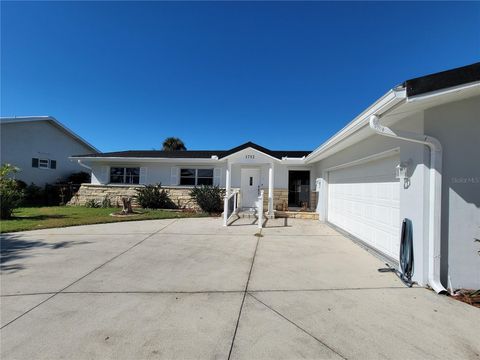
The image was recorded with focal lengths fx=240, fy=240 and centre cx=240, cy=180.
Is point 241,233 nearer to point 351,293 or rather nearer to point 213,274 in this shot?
point 213,274

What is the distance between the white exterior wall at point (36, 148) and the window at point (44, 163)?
220 mm

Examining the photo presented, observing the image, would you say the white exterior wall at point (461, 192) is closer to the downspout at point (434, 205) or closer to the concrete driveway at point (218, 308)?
the downspout at point (434, 205)

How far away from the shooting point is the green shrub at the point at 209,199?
489 inches

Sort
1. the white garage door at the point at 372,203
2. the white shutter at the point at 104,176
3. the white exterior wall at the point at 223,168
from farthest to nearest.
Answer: the white shutter at the point at 104,176, the white exterior wall at the point at 223,168, the white garage door at the point at 372,203

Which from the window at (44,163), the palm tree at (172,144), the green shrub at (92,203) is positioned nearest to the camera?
the green shrub at (92,203)

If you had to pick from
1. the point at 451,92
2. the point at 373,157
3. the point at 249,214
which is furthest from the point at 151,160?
the point at 451,92

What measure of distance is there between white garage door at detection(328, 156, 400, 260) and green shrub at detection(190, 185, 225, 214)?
5.95 metres

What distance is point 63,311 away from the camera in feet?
9.98

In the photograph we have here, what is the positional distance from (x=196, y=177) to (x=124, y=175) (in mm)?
4712

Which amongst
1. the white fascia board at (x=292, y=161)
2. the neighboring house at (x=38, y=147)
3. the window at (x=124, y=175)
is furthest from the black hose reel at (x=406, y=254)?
the neighboring house at (x=38, y=147)

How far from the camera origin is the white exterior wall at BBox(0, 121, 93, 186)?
15.4m

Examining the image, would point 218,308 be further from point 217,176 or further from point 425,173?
point 217,176

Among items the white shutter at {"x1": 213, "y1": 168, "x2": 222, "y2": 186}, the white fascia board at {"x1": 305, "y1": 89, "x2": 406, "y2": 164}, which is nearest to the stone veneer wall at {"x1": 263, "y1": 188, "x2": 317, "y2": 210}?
the white shutter at {"x1": 213, "y1": 168, "x2": 222, "y2": 186}

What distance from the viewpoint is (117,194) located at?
1470 centimetres
